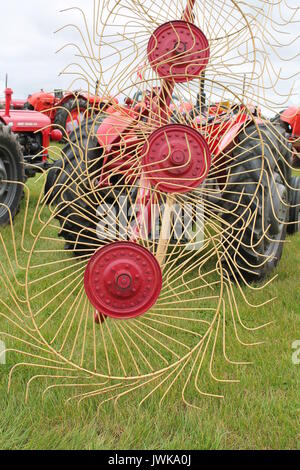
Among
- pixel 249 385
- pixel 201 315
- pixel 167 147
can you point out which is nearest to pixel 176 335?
pixel 201 315

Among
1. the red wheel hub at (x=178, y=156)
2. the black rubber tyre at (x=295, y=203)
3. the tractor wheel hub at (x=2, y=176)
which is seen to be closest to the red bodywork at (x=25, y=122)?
the tractor wheel hub at (x=2, y=176)

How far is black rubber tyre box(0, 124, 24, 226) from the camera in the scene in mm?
4348

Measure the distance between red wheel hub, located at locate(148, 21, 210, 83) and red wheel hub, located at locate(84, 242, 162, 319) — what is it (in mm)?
730

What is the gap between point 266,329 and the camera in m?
2.39

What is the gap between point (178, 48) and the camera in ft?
6.15

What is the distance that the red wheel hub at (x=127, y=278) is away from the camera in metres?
1.58

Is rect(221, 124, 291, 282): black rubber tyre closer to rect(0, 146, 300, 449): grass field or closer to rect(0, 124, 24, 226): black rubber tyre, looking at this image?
rect(0, 146, 300, 449): grass field

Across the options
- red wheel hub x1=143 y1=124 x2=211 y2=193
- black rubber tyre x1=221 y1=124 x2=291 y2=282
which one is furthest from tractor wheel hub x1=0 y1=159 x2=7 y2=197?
red wheel hub x1=143 y1=124 x2=211 y2=193

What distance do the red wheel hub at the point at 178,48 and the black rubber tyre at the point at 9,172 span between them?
8.99ft

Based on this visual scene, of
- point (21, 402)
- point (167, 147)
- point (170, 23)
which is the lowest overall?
point (21, 402)

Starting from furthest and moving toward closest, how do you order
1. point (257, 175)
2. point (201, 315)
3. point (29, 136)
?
point (29, 136), point (257, 175), point (201, 315)

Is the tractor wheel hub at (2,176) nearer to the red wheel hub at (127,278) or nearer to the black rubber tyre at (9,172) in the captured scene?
the black rubber tyre at (9,172)
